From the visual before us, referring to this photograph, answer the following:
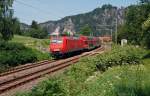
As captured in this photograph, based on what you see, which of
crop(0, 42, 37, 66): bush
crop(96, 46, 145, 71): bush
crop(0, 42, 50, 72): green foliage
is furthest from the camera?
crop(0, 42, 37, 66): bush

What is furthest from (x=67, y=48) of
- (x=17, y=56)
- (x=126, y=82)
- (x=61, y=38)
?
(x=126, y=82)

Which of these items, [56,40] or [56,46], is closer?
[56,46]

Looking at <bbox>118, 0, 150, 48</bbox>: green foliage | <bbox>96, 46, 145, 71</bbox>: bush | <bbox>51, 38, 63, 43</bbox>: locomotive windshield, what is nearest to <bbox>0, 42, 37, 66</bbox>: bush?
<bbox>51, 38, 63, 43</bbox>: locomotive windshield

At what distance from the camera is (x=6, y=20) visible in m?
65.4

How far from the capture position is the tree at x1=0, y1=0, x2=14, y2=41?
212 feet

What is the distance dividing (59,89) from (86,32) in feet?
491

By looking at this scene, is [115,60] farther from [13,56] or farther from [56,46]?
[56,46]

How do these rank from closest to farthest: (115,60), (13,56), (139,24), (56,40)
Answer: (115,60), (13,56), (56,40), (139,24)

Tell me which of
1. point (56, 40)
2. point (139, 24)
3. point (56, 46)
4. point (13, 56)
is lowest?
point (13, 56)

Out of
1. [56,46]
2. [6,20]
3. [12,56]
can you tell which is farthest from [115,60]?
[6,20]

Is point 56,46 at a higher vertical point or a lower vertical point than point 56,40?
lower

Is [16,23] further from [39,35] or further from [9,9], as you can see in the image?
[39,35]

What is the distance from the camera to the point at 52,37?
2042 inches

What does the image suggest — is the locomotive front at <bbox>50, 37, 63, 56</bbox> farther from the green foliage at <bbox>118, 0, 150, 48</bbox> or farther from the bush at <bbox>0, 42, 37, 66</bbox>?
the green foliage at <bbox>118, 0, 150, 48</bbox>
